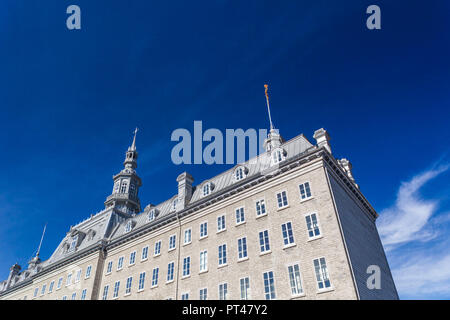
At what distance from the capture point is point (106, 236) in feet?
Answer: 155

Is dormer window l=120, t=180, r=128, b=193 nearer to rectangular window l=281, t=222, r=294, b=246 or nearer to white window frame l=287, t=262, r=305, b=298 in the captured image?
rectangular window l=281, t=222, r=294, b=246

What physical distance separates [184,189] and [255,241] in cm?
1399

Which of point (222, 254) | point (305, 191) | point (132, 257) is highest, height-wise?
point (305, 191)

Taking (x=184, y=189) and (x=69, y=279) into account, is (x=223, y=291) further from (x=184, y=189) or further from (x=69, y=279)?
(x=69, y=279)

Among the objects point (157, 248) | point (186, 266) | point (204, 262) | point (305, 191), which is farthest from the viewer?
point (157, 248)

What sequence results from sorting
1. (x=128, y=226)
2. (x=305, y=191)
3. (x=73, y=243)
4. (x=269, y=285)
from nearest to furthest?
(x=269, y=285) < (x=305, y=191) < (x=128, y=226) < (x=73, y=243)

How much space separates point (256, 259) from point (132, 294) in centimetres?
1828

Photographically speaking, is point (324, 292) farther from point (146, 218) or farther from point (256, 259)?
point (146, 218)

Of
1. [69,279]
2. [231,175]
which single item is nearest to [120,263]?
[69,279]

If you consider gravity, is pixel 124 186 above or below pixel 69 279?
above

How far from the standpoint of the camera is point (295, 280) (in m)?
24.4

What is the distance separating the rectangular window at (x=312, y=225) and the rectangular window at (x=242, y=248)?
6543mm

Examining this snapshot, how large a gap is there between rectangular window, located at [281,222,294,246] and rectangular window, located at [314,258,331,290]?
289 cm
